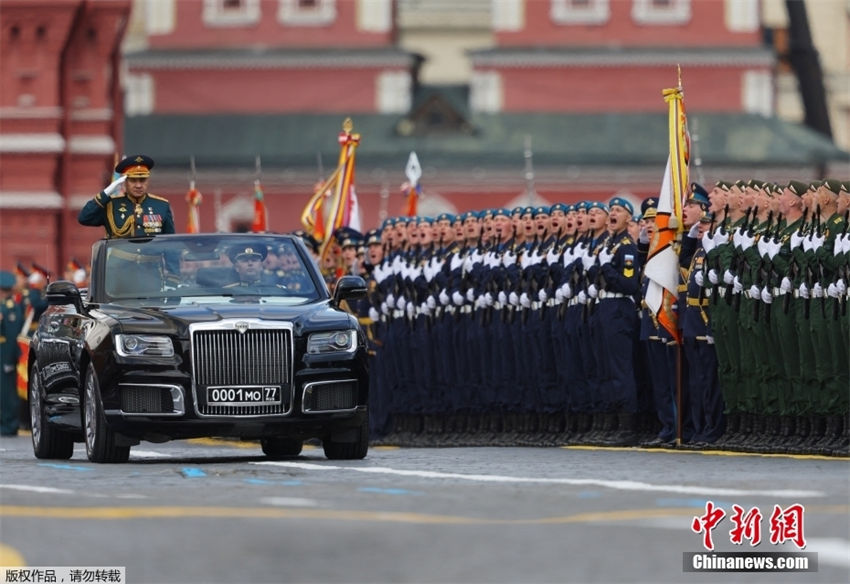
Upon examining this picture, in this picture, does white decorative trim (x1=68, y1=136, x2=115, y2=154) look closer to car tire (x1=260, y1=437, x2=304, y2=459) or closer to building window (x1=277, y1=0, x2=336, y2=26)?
building window (x1=277, y1=0, x2=336, y2=26)

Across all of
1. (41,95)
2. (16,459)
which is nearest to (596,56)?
(41,95)

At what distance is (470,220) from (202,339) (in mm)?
6365

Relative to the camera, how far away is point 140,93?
68.7 m

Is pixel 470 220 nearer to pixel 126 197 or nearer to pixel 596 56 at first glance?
pixel 126 197

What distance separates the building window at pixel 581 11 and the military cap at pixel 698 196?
46572mm

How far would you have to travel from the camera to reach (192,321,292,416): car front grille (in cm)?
1725

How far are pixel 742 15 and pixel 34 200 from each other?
19.7m

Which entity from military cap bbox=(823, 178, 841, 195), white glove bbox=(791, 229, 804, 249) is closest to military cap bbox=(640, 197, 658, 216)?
white glove bbox=(791, 229, 804, 249)

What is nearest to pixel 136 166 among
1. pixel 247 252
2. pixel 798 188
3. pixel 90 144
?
pixel 247 252

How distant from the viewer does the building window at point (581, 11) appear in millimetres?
67438

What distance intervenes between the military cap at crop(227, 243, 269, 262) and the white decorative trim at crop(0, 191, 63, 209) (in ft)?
127

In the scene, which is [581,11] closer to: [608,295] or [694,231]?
[608,295]

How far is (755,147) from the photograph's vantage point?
215ft

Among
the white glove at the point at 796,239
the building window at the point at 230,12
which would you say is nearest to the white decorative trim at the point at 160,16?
the building window at the point at 230,12
